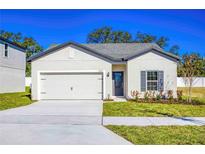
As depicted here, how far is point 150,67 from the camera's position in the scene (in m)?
16.5

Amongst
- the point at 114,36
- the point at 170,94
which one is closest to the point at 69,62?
the point at 170,94

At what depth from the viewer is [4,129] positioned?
22.8ft

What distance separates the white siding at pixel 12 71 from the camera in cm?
2023

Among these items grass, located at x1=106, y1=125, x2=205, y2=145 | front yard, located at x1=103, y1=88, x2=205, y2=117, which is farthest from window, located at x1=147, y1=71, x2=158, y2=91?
grass, located at x1=106, y1=125, x2=205, y2=145

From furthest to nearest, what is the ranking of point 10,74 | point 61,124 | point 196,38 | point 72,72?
point 10,74 → point 196,38 → point 72,72 → point 61,124

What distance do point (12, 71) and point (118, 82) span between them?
458 inches

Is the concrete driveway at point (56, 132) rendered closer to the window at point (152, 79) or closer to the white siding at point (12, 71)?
the window at point (152, 79)

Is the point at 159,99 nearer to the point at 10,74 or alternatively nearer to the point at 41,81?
the point at 41,81

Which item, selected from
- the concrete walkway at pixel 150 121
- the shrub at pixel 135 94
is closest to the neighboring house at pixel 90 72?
the shrub at pixel 135 94

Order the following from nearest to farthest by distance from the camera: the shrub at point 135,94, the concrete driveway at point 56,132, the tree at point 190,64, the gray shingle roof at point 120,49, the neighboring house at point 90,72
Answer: the concrete driveway at point 56,132, the tree at point 190,64, the shrub at point 135,94, the neighboring house at point 90,72, the gray shingle roof at point 120,49

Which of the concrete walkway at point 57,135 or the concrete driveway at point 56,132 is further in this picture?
the concrete driveway at point 56,132

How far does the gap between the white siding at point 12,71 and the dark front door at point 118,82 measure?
10.7 m

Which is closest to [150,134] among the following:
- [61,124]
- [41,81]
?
[61,124]
